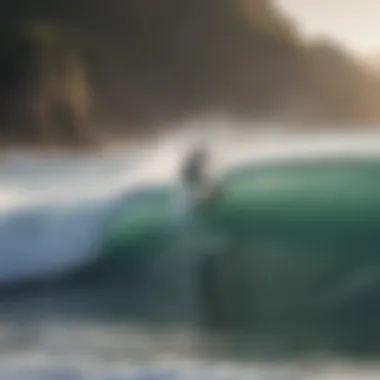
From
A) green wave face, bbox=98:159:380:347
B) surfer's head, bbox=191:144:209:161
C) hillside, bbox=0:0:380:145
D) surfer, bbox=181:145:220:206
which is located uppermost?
hillside, bbox=0:0:380:145

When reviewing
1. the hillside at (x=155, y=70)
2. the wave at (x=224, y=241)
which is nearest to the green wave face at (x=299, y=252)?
the wave at (x=224, y=241)

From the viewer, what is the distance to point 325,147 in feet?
3.64

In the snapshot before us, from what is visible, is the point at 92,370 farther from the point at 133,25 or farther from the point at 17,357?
the point at 133,25

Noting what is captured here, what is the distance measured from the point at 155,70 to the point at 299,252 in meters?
0.40

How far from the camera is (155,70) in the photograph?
116 centimetres

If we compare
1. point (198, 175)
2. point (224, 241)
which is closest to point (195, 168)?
point (198, 175)

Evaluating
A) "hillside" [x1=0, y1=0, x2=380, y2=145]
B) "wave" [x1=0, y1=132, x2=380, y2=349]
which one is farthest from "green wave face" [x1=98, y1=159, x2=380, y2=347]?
"hillside" [x1=0, y1=0, x2=380, y2=145]

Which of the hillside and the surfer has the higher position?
the hillside

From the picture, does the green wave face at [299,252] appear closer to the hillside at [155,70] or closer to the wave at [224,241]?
the wave at [224,241]

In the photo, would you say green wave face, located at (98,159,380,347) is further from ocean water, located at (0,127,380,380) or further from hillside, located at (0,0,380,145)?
hillside, located at (0,0,380,145)

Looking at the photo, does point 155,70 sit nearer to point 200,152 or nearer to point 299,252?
point 200,152

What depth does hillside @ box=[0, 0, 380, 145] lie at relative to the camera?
112 centimetres

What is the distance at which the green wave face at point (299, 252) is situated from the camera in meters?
1.10

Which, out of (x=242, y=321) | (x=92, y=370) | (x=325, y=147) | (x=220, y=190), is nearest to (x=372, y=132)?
(x=325, y=147)
